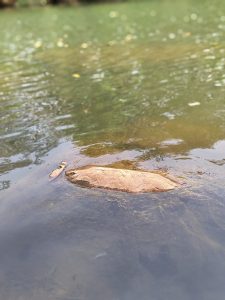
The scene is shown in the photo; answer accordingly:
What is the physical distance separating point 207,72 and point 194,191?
21.8ft

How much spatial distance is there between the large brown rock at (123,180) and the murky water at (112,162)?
0.40 feet

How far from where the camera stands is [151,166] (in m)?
6.35

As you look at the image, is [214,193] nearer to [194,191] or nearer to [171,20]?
[194,191]

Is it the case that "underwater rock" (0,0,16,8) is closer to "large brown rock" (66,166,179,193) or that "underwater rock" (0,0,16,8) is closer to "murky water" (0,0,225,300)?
"murky water" (0,0,225,300)

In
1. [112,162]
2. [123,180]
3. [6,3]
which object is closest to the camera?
[123,180]

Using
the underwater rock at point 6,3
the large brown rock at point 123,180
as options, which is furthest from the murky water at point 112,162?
the underwater rock at point 6,3

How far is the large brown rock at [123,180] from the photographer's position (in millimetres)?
5580

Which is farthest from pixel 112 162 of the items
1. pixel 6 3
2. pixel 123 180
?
pixel 6 3

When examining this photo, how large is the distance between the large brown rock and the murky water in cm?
12

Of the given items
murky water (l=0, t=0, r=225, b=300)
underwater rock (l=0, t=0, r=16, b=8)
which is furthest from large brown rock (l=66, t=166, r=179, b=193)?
underwater rock (l=0, t=0, r=16, b=8)

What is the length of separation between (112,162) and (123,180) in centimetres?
89

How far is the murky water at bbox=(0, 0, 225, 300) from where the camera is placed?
4.33 meters

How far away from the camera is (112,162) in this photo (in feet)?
21.6

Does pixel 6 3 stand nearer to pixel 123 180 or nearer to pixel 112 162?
pixel 112 162
